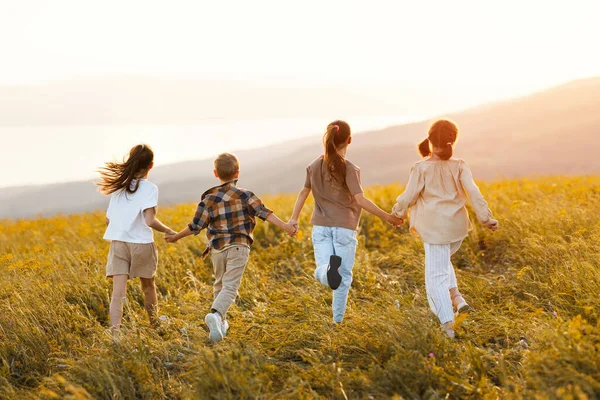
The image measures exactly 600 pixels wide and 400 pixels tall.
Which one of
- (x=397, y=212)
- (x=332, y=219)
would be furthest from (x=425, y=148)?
(x=332, y=219)

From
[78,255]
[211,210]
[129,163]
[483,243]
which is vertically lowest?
[483,243]

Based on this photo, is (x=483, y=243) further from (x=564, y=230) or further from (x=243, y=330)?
(x=243, y=330)

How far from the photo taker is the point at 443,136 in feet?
18.1

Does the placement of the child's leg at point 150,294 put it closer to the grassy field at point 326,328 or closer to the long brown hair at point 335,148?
the grassy field at point 326,328

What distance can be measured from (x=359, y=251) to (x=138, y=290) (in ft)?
9.93

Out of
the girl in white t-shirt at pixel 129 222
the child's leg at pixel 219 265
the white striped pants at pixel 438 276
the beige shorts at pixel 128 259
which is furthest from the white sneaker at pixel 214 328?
→ the white striped pants at pixel 438 276

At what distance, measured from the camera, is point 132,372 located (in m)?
4.64

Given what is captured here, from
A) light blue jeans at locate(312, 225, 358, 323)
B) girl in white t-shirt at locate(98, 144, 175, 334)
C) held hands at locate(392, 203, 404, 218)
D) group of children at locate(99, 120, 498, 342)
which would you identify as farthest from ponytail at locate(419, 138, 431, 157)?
girl in white t-shirt at locate(98, 144, 175, 334)

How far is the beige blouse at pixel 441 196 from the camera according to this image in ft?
18.2

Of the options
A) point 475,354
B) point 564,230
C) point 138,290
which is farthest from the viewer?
point 564,230

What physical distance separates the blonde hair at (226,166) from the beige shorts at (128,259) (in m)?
1.04

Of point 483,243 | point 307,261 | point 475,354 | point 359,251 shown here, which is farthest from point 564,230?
point 475,354

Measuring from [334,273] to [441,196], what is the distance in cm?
123

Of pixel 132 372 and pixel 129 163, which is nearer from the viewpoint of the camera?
pixel 132 372
